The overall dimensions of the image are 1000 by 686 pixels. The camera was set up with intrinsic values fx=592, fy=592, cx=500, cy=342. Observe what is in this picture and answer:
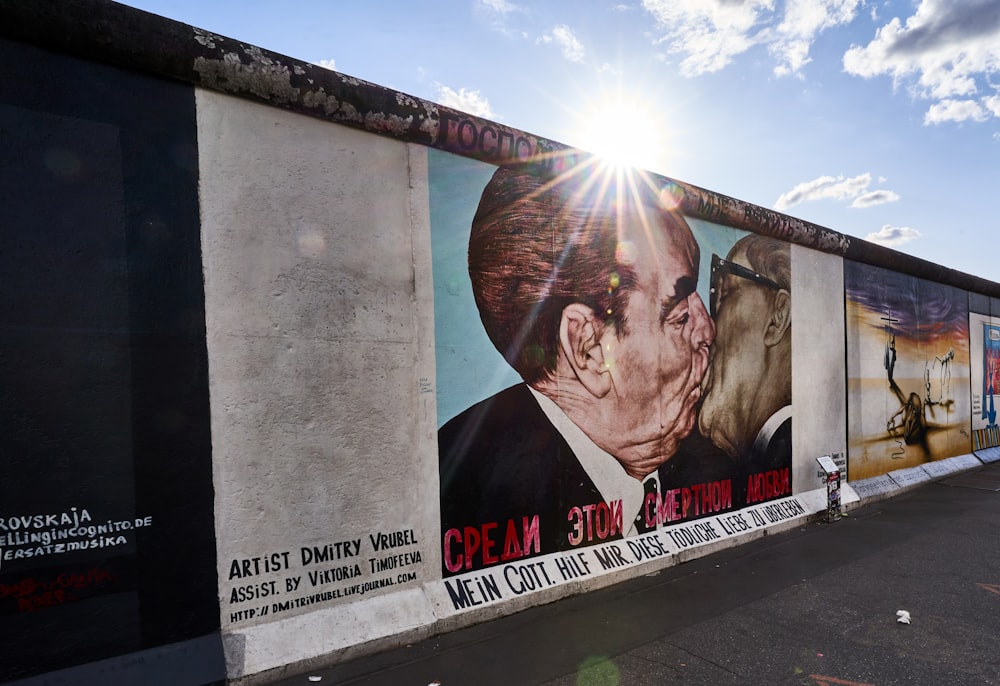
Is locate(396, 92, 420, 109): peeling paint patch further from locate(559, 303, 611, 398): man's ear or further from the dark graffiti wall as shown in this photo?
locate(559, 303, 611, 398): man's ear

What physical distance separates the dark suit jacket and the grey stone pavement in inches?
33.4

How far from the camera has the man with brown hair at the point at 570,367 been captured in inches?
229

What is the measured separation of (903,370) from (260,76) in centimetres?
1358

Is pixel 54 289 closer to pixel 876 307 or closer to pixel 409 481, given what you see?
pixel 409 481

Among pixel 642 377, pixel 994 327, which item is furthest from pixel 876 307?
pixel 994 327

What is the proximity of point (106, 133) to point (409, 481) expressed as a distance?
3.45m

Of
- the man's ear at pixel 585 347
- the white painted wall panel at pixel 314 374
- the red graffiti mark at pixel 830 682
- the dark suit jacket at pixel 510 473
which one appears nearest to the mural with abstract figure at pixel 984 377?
the man's ear at pixel 585 347

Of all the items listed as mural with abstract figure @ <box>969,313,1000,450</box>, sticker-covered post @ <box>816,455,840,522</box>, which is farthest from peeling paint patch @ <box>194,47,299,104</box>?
mural with abstract figure @ <box>969,313,1000,450</box>

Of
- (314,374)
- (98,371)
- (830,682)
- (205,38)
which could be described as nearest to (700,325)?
(830,682)

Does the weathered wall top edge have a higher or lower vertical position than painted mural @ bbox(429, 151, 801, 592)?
higher

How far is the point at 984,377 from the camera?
1628cm

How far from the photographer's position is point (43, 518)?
370 cm

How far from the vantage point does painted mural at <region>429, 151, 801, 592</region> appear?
5.70m

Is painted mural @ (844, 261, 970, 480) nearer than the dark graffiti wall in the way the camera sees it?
No
